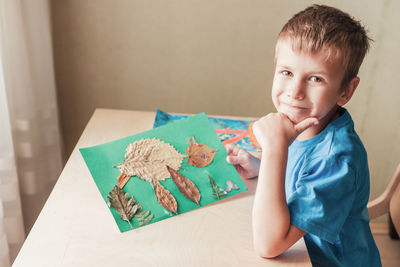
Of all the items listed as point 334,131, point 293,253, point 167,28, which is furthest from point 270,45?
point 293,253

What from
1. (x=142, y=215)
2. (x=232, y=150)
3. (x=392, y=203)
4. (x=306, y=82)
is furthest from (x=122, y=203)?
(x=392, y=203)

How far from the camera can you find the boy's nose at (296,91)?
28.6 inches

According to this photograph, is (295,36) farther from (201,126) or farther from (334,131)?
(201,126)

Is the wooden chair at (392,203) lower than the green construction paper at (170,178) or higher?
lower

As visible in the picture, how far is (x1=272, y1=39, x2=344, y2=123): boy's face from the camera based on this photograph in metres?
0.71

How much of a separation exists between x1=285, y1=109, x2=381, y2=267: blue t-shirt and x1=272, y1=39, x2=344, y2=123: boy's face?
6 cm

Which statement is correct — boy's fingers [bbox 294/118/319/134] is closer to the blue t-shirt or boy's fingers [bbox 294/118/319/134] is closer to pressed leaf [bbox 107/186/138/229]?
the blue t-shirt

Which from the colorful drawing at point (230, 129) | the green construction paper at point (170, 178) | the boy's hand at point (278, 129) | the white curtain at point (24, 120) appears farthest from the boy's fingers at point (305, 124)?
the white curtain at point (24, 120)

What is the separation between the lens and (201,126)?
0.94 metres

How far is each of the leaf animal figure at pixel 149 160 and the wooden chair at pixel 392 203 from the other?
0.65m

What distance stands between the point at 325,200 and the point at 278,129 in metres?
0.15

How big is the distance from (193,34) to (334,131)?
2.79 feet

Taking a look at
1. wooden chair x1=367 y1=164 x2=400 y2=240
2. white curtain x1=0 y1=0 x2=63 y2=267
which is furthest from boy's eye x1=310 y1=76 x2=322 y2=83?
white curtain x1=0 y1=0 x2=63 y2=267

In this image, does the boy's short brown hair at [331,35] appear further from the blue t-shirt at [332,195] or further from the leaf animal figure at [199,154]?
the leaf animal figure at [199,154]
